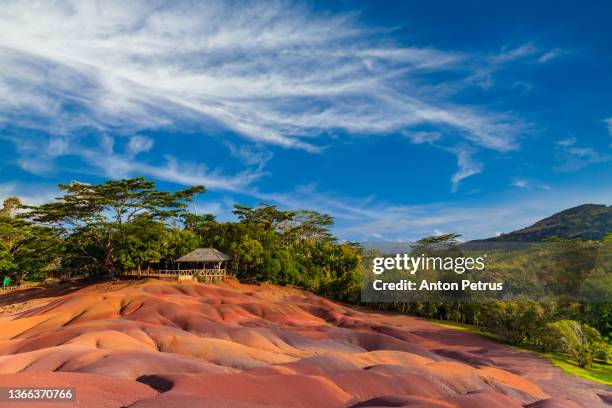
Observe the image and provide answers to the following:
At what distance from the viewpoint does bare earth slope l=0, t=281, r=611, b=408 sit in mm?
11438

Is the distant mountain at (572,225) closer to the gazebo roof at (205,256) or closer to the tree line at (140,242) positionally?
the tree line at (140,242)

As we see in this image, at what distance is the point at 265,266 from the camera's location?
54.3 metres

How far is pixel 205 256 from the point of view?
167 ft

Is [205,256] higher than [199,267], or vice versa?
[205,256]

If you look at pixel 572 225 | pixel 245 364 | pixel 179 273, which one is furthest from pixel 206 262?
pixel 572 225

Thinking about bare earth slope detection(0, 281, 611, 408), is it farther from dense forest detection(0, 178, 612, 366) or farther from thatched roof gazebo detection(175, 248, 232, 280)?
thatched roof gazebo detection(175, 248, 232, 280)

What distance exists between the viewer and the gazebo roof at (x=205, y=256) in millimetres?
49969

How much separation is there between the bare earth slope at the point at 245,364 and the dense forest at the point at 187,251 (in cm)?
486

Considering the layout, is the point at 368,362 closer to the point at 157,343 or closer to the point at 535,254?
the point at 157,343

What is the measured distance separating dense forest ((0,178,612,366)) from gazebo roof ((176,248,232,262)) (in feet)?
7.42

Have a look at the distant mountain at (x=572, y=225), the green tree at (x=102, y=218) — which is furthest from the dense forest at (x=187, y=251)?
the distant mountain at (x=572, y=225)

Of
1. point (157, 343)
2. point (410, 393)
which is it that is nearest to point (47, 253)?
point (157, 343)

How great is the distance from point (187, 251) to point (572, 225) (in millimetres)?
132723

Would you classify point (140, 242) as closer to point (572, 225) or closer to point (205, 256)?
point (205, 256)
